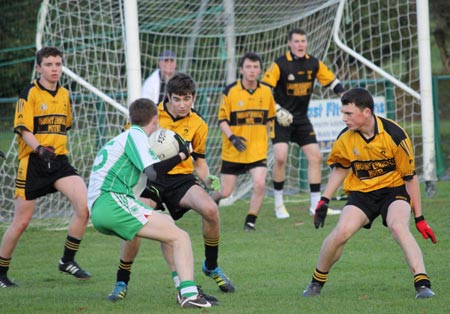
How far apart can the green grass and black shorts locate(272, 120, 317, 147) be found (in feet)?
3.19

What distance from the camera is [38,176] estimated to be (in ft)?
25.7

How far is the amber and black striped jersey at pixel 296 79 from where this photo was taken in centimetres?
1093

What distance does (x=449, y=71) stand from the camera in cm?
2148

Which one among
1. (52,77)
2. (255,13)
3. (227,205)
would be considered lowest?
(227,205)

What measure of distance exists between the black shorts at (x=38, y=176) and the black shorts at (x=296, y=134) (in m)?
3.64

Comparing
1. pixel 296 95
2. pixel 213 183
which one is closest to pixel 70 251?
pixel 213 183

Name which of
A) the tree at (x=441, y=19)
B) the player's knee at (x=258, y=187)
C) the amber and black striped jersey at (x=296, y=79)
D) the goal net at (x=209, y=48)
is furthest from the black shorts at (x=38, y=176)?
the tree at (x=441, y=19)

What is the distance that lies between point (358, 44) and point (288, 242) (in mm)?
5874

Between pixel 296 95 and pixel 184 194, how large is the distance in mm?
4478

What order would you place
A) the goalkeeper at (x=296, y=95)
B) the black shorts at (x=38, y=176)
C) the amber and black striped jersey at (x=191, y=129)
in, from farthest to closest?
1. the goalkeeper at (x=296, y=95)
2. the black shorts at (x=38, y=176)
3. the amber and black striped jersey at (x=191, y=129)

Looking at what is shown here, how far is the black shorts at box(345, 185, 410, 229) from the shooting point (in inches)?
247

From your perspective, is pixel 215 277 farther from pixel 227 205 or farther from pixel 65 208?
pixel 227 205

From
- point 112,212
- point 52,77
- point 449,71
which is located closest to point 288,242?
point 52,77

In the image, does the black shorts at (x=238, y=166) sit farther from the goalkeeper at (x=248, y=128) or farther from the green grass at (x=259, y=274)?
the green grass at (x=259, y=274)
